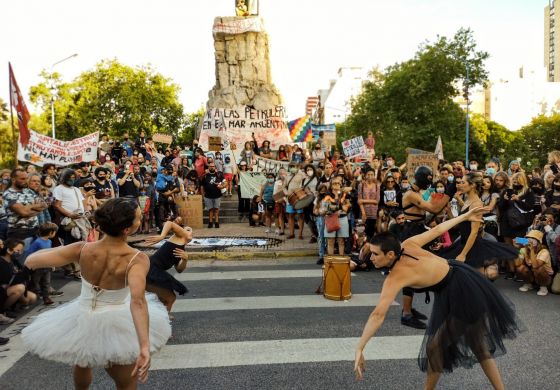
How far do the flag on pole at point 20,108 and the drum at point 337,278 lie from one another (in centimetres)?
947

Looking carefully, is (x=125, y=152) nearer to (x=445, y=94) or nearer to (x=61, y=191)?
(x=61, y=191)

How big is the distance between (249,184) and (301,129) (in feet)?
25.5

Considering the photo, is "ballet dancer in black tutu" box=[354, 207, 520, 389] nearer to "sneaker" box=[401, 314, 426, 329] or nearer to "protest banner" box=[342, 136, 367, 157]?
"sneaker" box=[401, 314, 426, 329]

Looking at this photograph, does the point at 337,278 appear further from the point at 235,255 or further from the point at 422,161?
the point at 422,161

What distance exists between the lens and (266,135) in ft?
79.2

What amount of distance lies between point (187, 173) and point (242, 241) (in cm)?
481

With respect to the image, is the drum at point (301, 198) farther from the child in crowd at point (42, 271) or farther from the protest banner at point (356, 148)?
the protest banner at point (356, 148)

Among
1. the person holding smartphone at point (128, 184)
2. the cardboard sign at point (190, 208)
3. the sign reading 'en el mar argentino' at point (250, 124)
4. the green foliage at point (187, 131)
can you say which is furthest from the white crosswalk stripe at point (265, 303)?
the green foliage at point (187, 131)

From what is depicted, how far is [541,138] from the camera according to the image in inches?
2303

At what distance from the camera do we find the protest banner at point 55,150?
43.7 ft

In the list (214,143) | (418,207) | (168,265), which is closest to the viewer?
(168,265)

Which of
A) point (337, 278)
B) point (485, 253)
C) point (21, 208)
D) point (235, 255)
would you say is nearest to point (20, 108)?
point (21, 208)

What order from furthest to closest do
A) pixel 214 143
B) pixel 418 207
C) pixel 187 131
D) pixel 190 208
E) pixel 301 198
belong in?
pixel 187 131 < pixel 214 143 < pixel 190 208 < pixel 301 198 < pixel 418 207

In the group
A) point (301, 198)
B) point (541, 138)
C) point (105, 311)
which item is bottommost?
point (105, 311)
